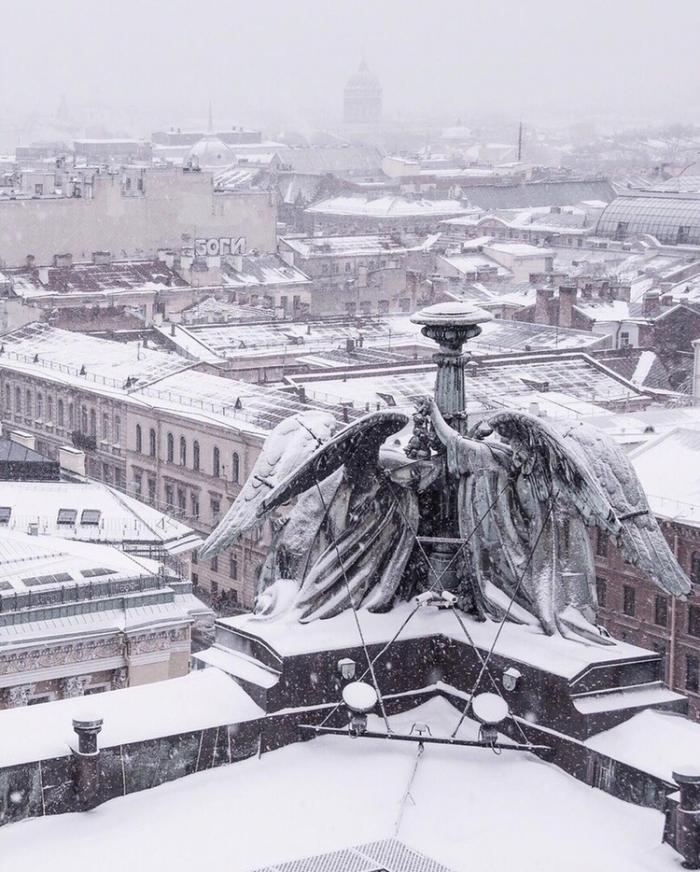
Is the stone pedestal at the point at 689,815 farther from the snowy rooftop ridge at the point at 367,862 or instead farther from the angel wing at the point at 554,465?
the angel wing at the point at 554,465

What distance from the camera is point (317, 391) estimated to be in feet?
171

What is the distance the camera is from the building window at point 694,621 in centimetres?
3797

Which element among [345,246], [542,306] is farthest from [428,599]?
[345,246]

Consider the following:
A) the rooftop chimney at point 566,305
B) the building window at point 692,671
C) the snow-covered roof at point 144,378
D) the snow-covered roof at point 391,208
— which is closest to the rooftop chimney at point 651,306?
the rooftop chimney at point 566,305

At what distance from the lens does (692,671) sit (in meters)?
38.0

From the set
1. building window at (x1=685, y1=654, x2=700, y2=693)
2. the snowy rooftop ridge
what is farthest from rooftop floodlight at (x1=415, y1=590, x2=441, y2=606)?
building window at (x1=685, y1=654, x2=700, y2=693)

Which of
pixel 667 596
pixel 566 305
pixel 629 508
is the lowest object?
pixel 566 305

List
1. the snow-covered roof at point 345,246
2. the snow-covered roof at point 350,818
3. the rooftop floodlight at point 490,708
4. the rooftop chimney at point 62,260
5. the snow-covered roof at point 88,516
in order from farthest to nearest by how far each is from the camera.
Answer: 1. the snow-covered roof at point 345,246
2. the rooftop chimney at point 62,260
3. the snow-covered roof at point 88,516
4. the rooftop floodlight at point 490,708
5. the snow-covered roof at point 350,818

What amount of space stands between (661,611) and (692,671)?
1.25 m

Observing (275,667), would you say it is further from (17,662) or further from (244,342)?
(244,342)

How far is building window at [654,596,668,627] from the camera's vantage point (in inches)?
1512

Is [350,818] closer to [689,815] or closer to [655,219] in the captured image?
[689,815]

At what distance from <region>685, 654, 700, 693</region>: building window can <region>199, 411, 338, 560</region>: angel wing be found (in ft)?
82.2

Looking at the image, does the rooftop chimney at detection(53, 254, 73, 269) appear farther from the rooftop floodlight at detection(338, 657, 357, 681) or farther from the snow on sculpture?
the rooftop floodlight at detection(338, 657, 357, 681)
